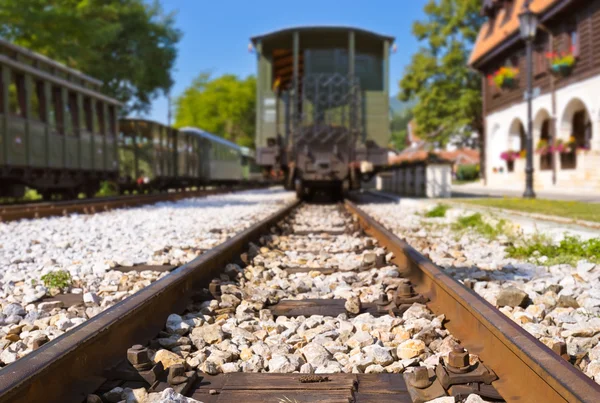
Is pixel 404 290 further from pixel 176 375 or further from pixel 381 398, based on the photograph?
pixel 176 375

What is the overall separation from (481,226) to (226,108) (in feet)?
219

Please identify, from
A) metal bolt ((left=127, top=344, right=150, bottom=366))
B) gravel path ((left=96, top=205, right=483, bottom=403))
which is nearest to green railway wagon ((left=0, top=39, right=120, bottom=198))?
gravel path ((left=96, top=205, right=483, bottom=403))

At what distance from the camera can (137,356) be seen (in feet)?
7.00

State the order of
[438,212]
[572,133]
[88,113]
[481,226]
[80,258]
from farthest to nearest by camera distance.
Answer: [572,133] < [88,113] < [438,212] < [481,226] < [80,258]

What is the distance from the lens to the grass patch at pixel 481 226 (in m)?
7.00

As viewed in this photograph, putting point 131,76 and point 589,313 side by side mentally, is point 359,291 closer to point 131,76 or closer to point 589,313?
point 589,313

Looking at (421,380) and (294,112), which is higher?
(294,112)

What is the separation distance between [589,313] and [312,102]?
10806mm

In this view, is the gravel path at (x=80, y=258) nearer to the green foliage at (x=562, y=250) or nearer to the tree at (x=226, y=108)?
the green foliage at (x=562, y=250)

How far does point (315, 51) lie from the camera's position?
550 inches

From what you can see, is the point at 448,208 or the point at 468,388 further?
the point at 448,208

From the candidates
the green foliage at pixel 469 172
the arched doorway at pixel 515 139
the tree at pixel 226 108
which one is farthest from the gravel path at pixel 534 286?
the tree at pixel 226 108

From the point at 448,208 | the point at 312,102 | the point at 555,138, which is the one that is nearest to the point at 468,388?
the point at 448,208

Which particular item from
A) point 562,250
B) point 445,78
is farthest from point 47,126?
point 445,78
